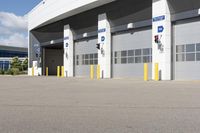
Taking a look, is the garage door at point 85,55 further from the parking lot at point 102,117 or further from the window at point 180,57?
the parking lot at point 102,117

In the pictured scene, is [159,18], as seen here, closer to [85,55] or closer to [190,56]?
[190,56]

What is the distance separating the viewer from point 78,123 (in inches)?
277

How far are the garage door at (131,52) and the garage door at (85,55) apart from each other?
15.6 feet

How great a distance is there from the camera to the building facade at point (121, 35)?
2540 cm

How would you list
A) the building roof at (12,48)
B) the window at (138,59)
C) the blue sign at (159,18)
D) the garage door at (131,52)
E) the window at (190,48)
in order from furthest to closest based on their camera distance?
the building roof at (12,48), the window at (138,59), the garage door at (131,52), the blue sign at (159,18), the window at (190,48)

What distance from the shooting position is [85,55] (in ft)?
131

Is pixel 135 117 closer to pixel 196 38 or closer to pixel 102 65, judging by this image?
pixel 196 38

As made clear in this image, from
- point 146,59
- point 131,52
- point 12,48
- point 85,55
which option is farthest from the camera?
point 12,48

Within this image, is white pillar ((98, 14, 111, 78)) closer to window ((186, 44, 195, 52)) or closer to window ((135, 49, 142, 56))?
window ((135, 49, 142, 56))

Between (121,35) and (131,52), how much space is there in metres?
2.28

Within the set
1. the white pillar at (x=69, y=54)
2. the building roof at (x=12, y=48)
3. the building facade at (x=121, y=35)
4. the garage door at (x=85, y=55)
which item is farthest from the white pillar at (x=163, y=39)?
the building roof at (x=12, y=48)

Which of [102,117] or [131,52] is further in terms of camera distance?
[131,52]

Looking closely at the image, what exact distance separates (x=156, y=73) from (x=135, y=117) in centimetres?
1803

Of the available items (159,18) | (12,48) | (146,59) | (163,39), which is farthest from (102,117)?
(12,48)
